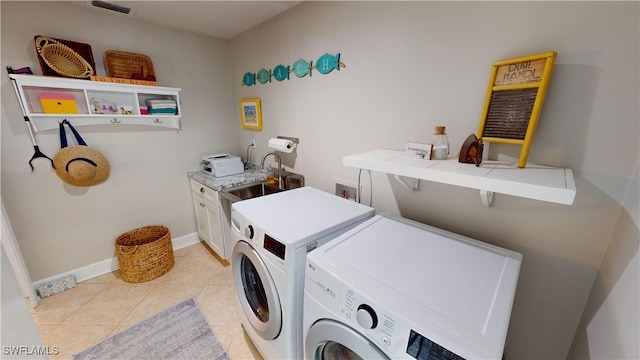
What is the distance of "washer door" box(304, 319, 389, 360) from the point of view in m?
0.72

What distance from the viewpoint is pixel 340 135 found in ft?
5.59

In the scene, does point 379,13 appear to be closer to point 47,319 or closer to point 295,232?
point 295,232

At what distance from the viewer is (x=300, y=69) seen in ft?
6.04

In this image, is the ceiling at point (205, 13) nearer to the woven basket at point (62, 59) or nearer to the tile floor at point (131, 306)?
the woven basket at point (62, 59)

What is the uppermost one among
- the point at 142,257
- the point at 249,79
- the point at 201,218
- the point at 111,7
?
the point at 111,7

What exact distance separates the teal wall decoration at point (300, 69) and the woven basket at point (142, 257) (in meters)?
1.72

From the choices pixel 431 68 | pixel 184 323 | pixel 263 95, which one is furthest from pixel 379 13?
pixel 184 323

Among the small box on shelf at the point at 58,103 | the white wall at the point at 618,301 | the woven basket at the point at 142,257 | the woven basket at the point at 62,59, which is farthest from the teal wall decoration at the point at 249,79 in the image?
the white wall at the point at 618,301

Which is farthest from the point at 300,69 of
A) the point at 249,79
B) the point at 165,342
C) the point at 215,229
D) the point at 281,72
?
the point at 165,342

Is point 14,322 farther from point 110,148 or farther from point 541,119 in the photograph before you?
point 110,148

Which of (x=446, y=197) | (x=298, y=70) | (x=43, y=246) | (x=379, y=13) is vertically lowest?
(x=43, y=246)

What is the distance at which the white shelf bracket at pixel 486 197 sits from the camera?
3.49 feet

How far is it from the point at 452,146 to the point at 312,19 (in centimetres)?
132

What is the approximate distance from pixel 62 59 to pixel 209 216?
1571mm
